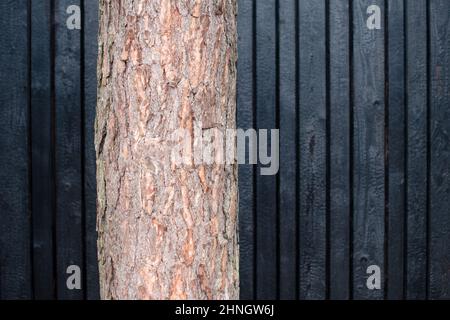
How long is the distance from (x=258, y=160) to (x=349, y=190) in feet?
1.72

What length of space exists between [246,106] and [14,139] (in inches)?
49.5

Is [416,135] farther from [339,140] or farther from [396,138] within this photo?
[339,140]

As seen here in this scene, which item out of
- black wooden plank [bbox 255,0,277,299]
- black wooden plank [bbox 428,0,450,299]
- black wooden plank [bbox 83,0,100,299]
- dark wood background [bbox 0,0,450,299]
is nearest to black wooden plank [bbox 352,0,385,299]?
dark wood background [bbox 0,0,450,299]

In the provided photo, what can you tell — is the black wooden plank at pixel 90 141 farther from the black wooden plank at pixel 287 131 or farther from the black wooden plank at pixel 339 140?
the black wooden plank at pixel 339 140

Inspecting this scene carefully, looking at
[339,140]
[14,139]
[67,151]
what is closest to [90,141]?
[67,151]

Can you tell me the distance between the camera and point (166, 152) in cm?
158

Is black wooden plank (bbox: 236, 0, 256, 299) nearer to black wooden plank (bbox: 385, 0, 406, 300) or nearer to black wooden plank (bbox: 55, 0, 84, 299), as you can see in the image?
black wooden plank (bbox: 385, 0, 406, 300)

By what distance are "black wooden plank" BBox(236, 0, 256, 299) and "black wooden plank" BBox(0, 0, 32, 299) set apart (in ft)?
3.76

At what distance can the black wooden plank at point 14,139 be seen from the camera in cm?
318

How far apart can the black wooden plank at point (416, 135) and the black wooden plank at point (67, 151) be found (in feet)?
5.87

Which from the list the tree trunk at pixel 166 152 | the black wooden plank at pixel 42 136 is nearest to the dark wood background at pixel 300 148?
the black wooden plank at pixel 42 136

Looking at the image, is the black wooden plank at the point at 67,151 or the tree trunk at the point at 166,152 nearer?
the tree trunk at the point at 166,152

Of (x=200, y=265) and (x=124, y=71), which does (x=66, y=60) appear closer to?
(x=124, y=71)

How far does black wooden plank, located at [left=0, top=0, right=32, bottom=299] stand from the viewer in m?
3.18
